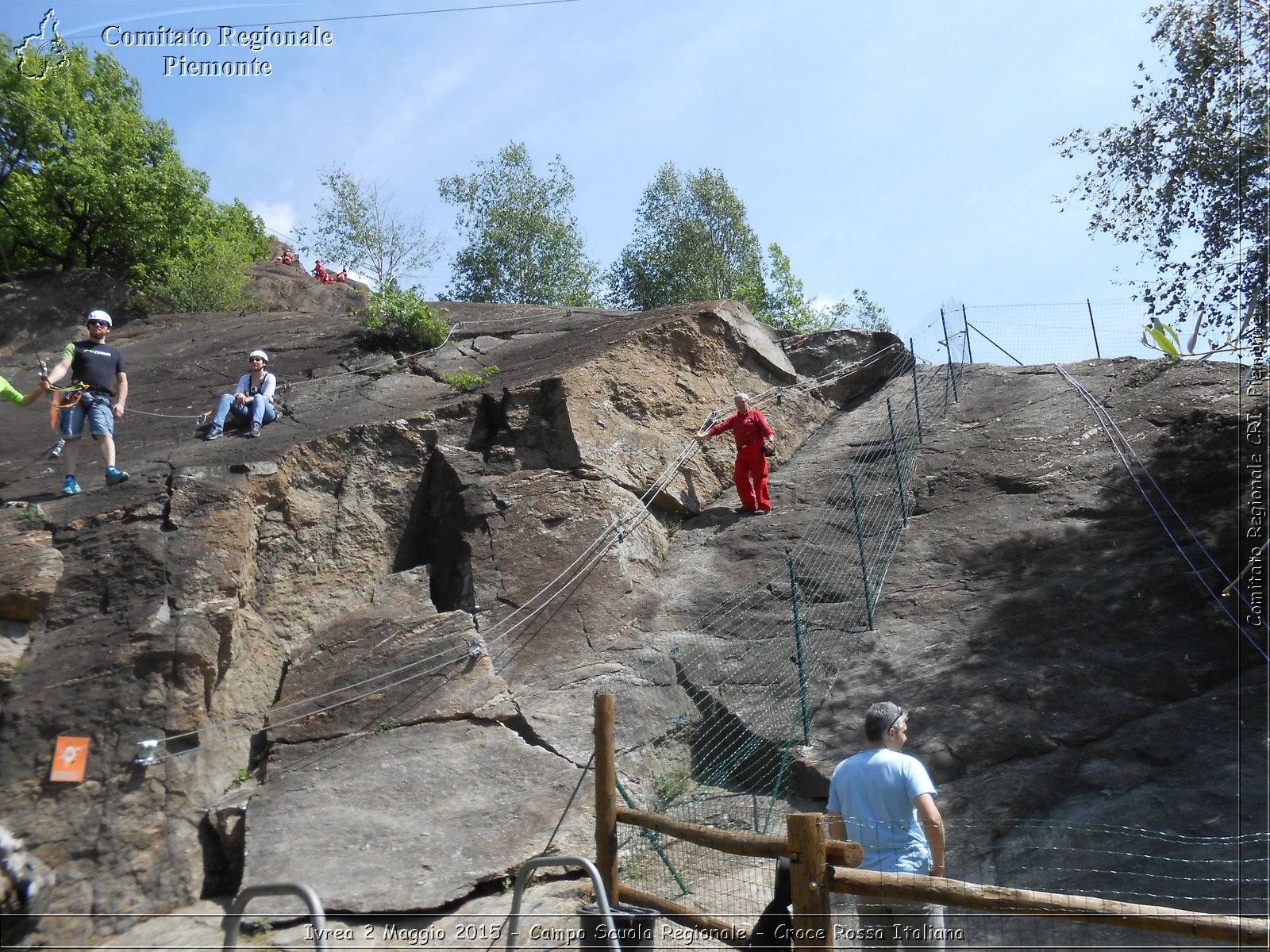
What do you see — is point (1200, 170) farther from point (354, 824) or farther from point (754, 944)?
point (354, 824)

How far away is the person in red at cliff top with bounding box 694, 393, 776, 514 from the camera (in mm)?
10953

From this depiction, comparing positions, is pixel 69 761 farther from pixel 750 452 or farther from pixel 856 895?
pixel 750 452

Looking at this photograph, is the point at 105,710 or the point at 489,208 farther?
the point at 489,208

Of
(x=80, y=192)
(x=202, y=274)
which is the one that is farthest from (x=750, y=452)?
(x=80, y=192)

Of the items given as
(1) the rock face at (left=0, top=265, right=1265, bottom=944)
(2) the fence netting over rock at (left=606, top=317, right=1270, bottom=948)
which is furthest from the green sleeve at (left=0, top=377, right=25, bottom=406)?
(2) the fence netting over rock at (left=606, top=317, right=1270, bottom=948)

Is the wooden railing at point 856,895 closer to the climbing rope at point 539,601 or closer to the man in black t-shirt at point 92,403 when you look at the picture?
the climbing rope at point 539,601

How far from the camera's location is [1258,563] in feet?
25.3

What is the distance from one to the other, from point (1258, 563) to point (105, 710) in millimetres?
8910

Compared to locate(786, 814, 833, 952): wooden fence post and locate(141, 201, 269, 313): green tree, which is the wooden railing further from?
locate(141, 201, 269, 313): green tree

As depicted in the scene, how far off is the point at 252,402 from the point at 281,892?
7.74m

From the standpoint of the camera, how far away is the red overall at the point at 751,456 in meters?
11.0

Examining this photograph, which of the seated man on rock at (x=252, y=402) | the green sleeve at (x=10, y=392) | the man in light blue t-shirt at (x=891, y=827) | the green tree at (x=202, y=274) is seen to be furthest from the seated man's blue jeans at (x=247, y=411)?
the green tree at (x=202, y=274)

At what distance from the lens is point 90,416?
28.8 feet

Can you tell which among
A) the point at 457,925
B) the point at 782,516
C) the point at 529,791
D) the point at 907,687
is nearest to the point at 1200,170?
the point at 782,516
